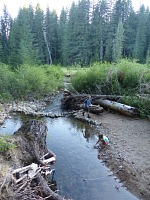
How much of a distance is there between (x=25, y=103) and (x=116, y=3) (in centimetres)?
4632

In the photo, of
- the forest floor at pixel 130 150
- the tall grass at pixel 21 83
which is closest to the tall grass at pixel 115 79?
the forest floor at pixel 130 150

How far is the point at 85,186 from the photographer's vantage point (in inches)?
359

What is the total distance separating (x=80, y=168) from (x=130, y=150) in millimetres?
3320

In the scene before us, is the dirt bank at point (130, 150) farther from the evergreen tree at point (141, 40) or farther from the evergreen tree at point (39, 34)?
the evergreen tree at point (39, 34)

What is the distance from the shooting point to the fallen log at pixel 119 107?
17953mm

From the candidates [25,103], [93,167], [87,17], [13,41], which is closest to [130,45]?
[87,17]

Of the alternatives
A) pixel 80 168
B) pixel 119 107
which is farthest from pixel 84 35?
pixel 80 168

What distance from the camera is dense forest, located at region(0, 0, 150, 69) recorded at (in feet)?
164

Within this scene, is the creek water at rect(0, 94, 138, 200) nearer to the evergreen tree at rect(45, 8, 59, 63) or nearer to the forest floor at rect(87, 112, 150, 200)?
the forest floor at rect(87, 112, 150, 200)

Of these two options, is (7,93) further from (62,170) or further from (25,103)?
(62,170)

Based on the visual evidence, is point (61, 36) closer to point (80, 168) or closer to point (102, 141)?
point (102, 141)

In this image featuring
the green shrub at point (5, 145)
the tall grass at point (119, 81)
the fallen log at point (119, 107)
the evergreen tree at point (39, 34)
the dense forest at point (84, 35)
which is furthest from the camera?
the evergreen tree at point (39, 34)

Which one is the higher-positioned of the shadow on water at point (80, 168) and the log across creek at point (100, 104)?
the log across creek at point (100, 104)

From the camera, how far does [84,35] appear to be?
5212cm
